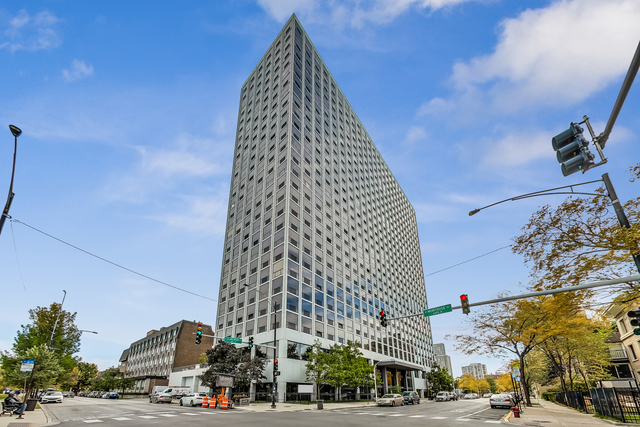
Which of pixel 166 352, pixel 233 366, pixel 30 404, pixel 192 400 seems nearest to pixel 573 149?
pixel 30 404

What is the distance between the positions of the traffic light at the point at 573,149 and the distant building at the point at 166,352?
77.3 meters

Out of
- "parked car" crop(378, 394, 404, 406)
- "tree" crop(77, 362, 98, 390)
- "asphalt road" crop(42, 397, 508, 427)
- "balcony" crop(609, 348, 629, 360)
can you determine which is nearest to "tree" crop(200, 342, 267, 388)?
"asphalt road" crop(42, 397, 508, 427)

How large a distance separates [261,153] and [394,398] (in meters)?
44.3

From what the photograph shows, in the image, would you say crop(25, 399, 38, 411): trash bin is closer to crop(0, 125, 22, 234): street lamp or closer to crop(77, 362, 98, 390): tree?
crop(0, 125, 22, 234): street lamp

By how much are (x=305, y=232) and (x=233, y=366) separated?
68.8 ft

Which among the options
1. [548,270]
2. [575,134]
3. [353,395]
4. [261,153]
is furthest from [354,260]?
[575,134]

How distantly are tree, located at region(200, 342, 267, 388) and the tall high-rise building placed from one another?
11.6 feet

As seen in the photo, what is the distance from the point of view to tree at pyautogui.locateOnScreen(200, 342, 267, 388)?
36.5m

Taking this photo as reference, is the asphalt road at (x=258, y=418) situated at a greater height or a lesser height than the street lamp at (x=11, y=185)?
lesser

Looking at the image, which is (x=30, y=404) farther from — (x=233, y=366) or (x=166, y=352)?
(x=166, y=352)

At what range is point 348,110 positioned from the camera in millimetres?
83625

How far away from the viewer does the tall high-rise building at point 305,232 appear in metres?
45.4

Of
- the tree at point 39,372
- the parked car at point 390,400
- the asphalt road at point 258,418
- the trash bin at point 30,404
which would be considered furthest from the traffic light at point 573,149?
the tree at point 39,372

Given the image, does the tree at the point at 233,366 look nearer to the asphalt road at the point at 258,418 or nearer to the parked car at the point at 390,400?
the asphalt road at the point at 258,418
